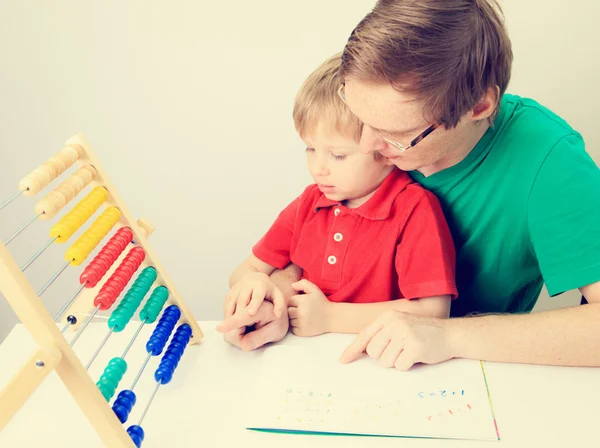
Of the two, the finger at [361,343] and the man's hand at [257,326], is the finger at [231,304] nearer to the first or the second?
the man's hand at [257,326]

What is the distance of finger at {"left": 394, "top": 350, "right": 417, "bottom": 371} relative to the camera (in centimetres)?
114

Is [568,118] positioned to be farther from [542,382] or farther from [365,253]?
[542,382]

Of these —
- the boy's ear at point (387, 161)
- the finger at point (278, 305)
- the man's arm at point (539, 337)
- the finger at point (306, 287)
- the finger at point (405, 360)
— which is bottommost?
the man's arm at point (539, 337)

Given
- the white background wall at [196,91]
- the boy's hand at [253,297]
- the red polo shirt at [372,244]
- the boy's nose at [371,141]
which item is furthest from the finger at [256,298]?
the white background wall at [196,91]

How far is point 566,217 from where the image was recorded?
118 cm

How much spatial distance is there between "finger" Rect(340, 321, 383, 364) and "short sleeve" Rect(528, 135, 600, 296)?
1.02 feet

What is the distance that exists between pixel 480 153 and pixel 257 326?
1.77ft

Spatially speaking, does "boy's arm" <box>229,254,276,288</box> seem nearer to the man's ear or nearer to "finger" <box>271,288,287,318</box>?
"finger" <box>271,288,287,318</box>

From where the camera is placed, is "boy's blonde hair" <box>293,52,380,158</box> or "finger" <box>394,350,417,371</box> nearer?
"finger" <box>394,350,417,371</box>

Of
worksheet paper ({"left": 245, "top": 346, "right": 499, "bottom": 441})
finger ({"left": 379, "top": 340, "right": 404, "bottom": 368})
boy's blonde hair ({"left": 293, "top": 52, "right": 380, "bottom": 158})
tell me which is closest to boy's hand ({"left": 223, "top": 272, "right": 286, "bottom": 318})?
worksheet paper ({"left": 245, "top": 346, "right": 499, "bottom": 441})

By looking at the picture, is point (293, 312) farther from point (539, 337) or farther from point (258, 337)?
point (539, 337)

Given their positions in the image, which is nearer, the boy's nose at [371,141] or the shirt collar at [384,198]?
the boy's nose at [371,141]

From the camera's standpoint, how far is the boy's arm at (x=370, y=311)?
50.4 inches

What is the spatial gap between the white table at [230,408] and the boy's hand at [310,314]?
2cm
